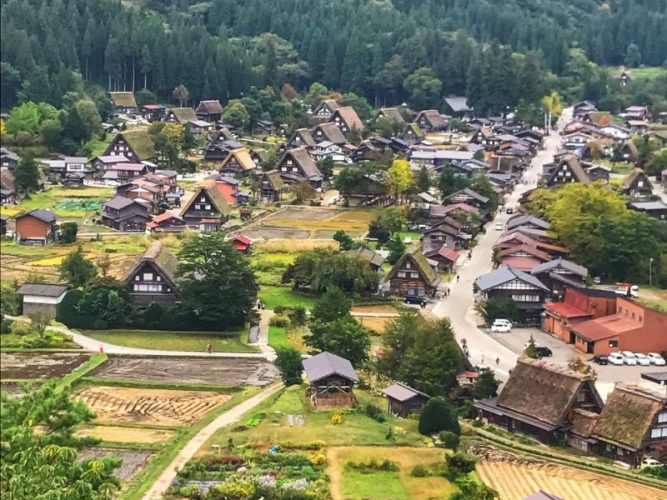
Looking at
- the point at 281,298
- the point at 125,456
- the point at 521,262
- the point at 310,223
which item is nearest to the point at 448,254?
the point at 521,262

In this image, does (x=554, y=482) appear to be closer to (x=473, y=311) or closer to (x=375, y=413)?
(x=375, y=413)

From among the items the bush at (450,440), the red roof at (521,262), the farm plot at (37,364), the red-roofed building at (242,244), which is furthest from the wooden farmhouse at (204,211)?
the bush at (450,440)

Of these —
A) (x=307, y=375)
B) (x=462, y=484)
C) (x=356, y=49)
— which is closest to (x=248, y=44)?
(x=356, y=49)

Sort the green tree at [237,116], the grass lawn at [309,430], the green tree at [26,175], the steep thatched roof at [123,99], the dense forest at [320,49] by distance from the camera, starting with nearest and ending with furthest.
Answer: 1. the grass lawn at [309,430]
2. the green tree at [26,175]
3. the green tree at [237,116]
4. the steep thatched roof at [123,99]
5. the dense forest at [320,49]

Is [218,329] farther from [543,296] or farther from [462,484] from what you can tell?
[462,484]

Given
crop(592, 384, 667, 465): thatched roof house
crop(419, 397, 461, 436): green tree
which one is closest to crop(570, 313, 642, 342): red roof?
crop(592, 384, 667, 465): thatched roof house

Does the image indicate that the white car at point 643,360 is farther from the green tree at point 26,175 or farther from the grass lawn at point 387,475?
the green tree at point 26,175

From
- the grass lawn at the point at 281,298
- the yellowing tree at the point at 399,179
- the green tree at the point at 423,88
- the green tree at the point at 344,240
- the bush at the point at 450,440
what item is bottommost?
the grass lawn at the point at 281,298
